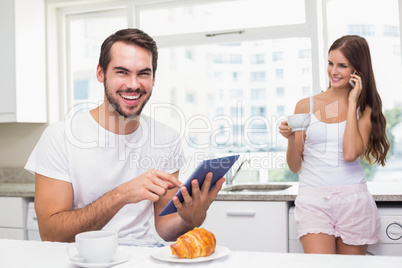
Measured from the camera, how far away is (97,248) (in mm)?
1105

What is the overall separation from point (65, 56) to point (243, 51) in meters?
1.56

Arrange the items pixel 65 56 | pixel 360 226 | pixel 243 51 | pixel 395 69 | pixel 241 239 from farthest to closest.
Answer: pixel 65 56 < pixel 243 51 < pixel 395 69 < pixel 241 239 < pixel 360 226

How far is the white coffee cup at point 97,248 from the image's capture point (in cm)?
110

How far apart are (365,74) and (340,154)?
44 centimetres

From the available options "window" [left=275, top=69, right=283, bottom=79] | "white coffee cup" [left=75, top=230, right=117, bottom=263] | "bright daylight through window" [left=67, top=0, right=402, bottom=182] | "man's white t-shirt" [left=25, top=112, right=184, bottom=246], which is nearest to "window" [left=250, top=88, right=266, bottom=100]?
"bright daylight through window" [left=67, top=0, right=402, bottom=182]

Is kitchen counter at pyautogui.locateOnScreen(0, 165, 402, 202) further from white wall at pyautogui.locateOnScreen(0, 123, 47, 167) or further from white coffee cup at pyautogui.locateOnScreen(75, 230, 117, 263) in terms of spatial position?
white coffee cup at pyautogui.locateOnScreen(75, 230, 117, 263)

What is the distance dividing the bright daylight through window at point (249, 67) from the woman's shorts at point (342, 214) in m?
1.12

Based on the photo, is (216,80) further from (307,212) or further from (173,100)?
(307,212)

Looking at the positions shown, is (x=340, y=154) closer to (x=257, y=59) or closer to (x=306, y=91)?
(x=306, y=91)

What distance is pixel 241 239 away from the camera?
8.73ft

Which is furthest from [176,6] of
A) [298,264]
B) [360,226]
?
[298,264]

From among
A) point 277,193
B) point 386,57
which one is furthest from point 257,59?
point 277,193

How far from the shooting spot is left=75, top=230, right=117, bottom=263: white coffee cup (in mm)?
1101

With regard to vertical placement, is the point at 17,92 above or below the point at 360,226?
above
